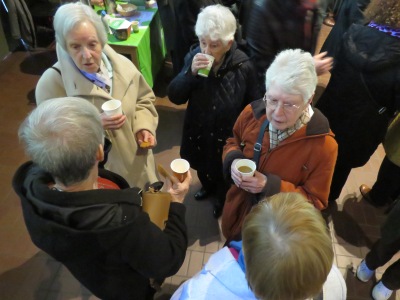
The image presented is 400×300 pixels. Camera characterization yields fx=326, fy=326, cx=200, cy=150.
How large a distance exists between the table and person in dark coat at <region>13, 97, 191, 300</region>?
2.54m

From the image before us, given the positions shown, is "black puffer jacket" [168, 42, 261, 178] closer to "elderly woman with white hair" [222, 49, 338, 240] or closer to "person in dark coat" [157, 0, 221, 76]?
"elderly woman with white hair" [222, 49, 338, 240]

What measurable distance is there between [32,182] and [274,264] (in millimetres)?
936

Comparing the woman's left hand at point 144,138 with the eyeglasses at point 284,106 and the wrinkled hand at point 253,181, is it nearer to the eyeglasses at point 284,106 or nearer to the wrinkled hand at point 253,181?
the wrinkled hand at point 253,181

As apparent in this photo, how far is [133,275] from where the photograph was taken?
158 centimetres

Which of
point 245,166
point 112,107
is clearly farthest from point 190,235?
point 112,107

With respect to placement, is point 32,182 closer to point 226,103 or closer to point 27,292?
point 226,103

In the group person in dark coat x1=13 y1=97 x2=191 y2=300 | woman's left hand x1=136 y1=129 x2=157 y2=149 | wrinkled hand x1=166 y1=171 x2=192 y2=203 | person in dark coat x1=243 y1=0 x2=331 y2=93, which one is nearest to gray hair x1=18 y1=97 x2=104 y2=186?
person in dark coat x1=13 y1=97 x2=191 y2=300

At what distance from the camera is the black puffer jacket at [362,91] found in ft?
6.59

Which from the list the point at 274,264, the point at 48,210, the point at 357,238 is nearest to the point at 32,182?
the point at 48,210

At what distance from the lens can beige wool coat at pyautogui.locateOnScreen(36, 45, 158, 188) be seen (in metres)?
1.92

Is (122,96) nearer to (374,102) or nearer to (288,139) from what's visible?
(288,139)

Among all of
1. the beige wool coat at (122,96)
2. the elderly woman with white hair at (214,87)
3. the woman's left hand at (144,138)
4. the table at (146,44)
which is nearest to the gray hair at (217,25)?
the elderly woman with white hair at (214,87)

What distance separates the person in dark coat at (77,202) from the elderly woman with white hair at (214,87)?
45.8 inches

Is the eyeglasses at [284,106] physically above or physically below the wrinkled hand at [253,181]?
above
